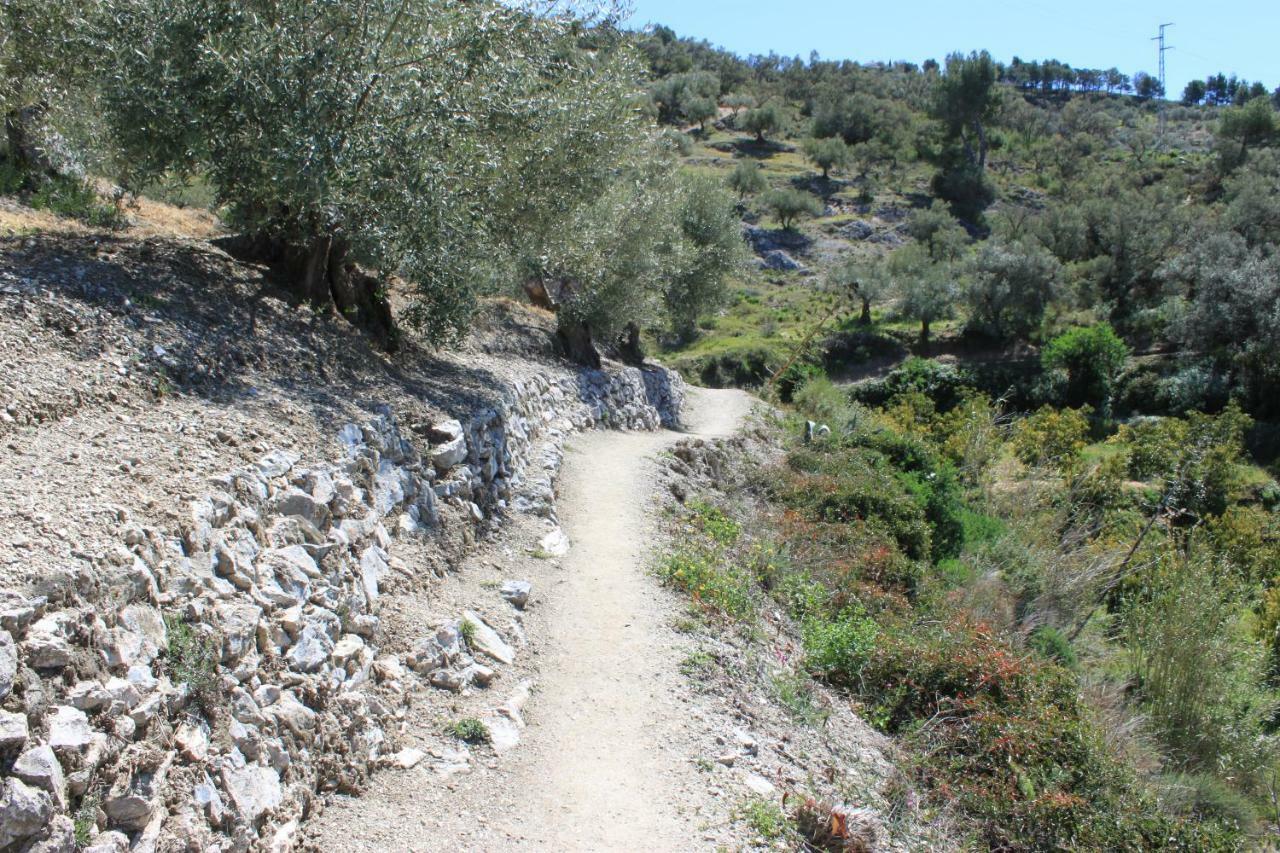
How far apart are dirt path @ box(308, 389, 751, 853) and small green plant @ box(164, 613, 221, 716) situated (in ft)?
3.56

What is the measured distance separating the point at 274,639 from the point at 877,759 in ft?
18.1

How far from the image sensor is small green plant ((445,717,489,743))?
6594 millimetres

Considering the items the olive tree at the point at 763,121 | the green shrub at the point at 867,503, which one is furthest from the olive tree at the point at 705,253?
the olive tree at the point at 763,121

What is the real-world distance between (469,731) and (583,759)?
90 cm

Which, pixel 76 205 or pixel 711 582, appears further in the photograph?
pixel 76 205

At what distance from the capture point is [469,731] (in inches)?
261

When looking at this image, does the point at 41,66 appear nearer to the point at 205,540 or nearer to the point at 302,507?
the point at 302,507

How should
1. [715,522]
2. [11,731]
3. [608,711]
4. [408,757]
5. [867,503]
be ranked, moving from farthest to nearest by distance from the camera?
[867,503], [715,522], [608,711], [408,757], [11,731]

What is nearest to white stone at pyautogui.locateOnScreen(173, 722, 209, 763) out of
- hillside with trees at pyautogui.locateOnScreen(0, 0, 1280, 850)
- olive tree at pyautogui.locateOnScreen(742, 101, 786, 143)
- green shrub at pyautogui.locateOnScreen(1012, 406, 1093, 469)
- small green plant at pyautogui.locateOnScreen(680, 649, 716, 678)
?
hillside with trees at pyautogui.locateOnScreen(0, 0, 1280, 850)

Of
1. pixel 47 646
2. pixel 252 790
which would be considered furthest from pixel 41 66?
pixel 252 790

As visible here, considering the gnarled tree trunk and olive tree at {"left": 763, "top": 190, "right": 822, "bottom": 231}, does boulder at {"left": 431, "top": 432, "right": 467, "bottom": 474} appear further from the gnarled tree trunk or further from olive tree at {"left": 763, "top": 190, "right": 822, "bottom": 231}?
olive tree at {"left": 763, "top": 190, "right": 822, "bottom": 231}

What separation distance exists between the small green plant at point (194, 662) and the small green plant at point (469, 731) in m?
2.10

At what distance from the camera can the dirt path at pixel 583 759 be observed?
18.5ft

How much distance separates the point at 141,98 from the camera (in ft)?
29.7
